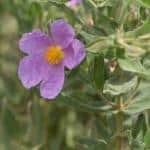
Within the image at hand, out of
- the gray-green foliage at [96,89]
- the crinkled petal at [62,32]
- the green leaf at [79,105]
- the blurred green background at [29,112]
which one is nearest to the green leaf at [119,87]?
the gray-green foliage at [96,89]

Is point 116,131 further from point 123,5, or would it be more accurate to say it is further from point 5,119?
point 5,119

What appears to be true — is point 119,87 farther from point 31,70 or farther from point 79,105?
point 31,70

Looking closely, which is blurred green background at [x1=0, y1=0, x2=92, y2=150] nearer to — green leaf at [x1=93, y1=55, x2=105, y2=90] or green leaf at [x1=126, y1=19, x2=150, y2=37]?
green leaf at [x1=93, y1=55, x2=105, y2=90]

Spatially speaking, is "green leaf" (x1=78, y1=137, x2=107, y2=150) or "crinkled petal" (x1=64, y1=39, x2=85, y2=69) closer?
"crinkled petal" (x1=64, y1=39, x2=85, y2=69)

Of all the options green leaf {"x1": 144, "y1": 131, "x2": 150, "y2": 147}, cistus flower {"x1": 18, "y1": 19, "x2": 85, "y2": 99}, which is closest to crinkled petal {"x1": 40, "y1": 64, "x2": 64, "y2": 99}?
cistus flower {"x1": 18, "y1": 19, "x2": 85, "y2": 99}

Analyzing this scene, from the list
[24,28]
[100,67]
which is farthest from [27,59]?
[24,28]
